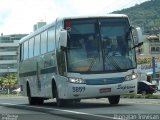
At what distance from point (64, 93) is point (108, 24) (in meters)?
3.03

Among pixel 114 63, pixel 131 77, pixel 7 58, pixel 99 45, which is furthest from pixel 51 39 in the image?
pixel 7 58

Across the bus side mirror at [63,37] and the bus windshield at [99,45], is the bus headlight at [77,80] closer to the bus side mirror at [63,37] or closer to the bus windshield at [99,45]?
the bus windshield at [99,45]

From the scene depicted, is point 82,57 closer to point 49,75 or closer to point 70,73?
point 70,73

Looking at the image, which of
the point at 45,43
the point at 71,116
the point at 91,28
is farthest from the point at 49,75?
the point at 71,116

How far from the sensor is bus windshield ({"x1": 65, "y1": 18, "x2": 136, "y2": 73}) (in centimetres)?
2050

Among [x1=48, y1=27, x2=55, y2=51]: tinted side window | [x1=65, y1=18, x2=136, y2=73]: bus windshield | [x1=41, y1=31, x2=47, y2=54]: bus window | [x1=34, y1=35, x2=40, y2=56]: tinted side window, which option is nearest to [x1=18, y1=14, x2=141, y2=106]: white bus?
[x1=65, y1=18, x2=136, y2=73]: bus windshield

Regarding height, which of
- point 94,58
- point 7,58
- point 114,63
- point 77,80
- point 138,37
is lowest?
point 77,80

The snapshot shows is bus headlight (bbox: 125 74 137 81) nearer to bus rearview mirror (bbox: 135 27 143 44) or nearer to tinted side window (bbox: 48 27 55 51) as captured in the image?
bus rearview mirror (bbox: 135 27 143 44)

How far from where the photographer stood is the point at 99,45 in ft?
68.3

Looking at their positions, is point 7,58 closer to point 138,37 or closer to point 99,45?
point 99,45

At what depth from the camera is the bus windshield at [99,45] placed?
67.3ft

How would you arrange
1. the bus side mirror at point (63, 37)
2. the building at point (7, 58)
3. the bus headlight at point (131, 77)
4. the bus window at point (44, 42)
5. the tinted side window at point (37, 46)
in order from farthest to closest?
the building at point (7, 58)
the tinted side window at point (37, 46)
the bus window at point (44, 42)
the bus headlight at point (131, 77)
the bus side mirror at point (63, 37)

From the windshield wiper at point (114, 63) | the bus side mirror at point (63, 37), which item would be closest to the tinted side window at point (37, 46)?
the bus side mirror at point (63, 37)

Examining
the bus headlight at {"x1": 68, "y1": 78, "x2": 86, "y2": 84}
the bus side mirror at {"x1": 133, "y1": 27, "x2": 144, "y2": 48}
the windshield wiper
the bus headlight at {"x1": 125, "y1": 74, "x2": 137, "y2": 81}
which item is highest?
the bus side mirror at {"x1": 133, "y1": 27, "x2": 144, "y2": 48}
